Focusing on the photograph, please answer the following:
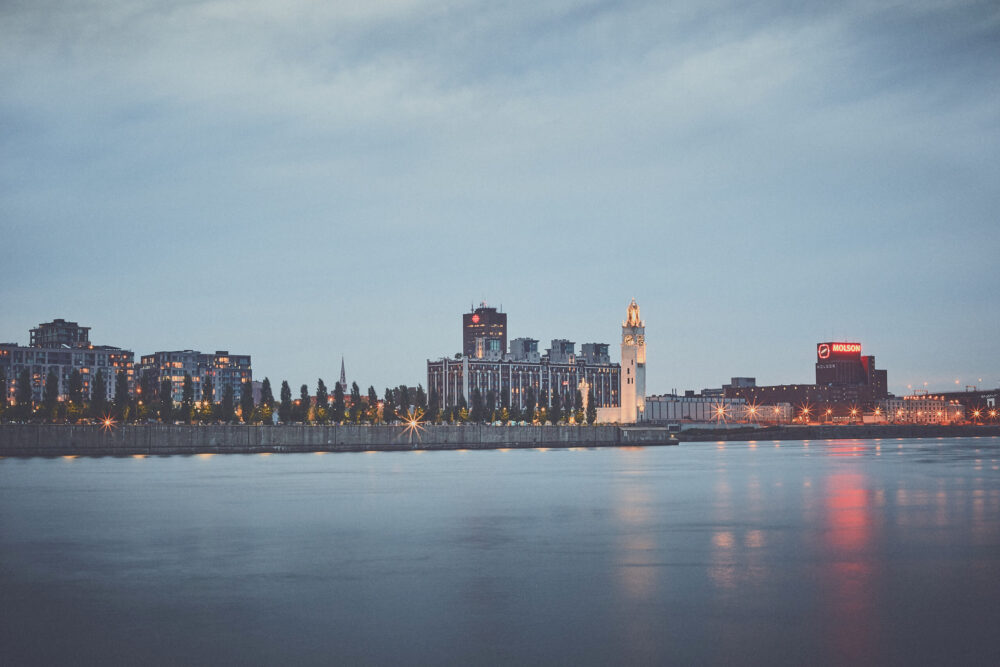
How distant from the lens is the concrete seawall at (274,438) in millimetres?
105812

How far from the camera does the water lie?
680 inches

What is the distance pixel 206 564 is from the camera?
27094 mm

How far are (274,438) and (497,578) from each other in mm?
106742

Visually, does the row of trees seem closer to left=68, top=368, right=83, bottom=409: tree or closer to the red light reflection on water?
left=68, top=368, right=83, bottom=409: tree

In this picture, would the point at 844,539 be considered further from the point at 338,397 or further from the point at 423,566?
the point at 338,397

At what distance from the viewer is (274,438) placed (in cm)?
12719

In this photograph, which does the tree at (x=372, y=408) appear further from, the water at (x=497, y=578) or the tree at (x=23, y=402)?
the water at (x=497, y=578)

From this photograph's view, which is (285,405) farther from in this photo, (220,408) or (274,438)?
(274,438)

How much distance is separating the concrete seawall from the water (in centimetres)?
5769

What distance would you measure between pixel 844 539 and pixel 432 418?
128955 mm

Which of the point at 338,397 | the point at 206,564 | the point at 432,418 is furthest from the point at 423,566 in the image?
the point at 432,418

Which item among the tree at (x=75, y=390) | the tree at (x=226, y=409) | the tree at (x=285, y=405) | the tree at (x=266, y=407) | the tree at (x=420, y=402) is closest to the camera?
the tree at (x=75, y=390)

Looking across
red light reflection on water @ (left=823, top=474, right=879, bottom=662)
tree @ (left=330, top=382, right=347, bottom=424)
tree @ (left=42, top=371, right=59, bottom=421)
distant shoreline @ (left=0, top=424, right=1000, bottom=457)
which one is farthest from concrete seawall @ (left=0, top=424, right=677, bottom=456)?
red light reflection on water @ (left=823, top=474, right=879, bottom=662)

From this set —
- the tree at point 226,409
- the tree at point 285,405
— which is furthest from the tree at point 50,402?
the tree at point 285,405
